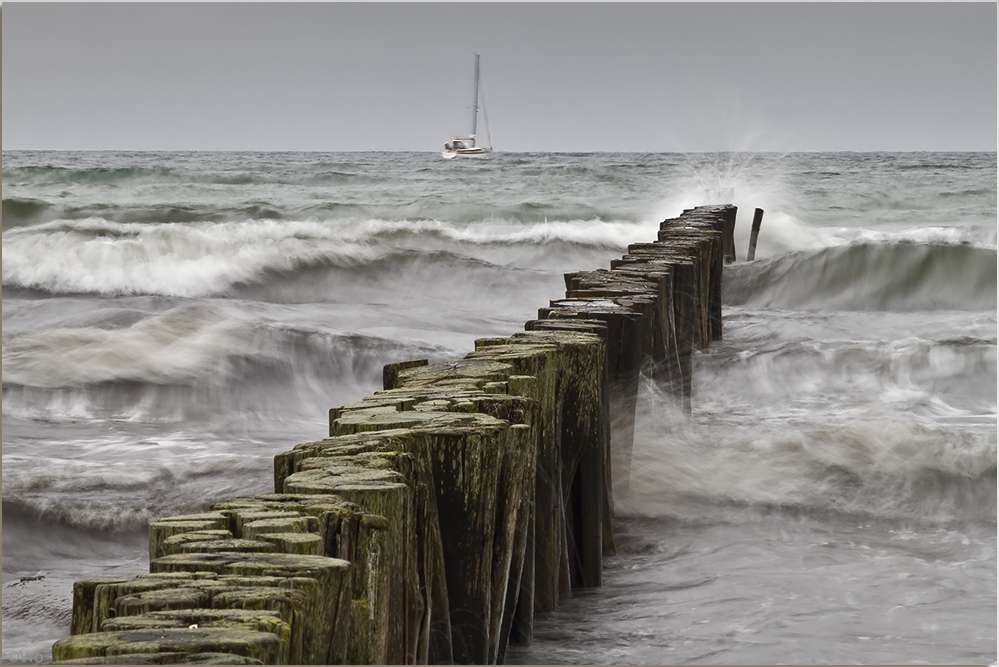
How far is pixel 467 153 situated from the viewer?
1722 inches

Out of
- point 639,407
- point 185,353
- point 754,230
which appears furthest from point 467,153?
point 639,407

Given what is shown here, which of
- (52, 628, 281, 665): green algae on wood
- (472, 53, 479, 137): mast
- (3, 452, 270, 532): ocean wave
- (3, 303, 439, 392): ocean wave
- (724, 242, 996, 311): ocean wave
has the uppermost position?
(472, 53, 479, 137): mast

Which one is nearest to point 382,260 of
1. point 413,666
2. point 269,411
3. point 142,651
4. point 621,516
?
point 269,411

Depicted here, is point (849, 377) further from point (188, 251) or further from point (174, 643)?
point (188, 251)

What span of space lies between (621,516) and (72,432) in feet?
12.7

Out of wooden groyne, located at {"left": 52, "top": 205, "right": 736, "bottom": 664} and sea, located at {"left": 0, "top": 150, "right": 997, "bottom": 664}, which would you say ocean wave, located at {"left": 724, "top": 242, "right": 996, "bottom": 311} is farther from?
wooden groyne, located at {"left": 52, "top": 205, "right": 736, "bottom": 664}

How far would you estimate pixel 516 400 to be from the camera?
3.49 metres

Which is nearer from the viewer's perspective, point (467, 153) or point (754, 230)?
point (754, 230)

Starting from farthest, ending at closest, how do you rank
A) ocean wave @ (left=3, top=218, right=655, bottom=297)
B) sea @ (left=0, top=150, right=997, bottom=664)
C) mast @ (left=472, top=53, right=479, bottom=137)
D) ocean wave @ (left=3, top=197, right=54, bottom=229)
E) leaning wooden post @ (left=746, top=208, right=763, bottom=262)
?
mast @ (left=472, top=53, right=479, bottom=137) < ocean wave @ (left=3, top=197, right=54, bottom=229) < ocean wave @ (left=3, top=218, right=655, bottom=297) < leaning wooden post @ (left=746, top=208, right=763, bottom=262) < sea @ (left=0, top=150, right=997, bottom=664)

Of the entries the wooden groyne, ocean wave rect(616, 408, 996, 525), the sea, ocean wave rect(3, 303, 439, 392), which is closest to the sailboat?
the sea

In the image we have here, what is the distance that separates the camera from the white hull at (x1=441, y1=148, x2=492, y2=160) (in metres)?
43.1

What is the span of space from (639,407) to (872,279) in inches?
403

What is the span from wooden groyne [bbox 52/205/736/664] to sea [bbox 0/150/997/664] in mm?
472

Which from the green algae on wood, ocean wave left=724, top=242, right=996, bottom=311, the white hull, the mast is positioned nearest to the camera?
the green algae on wood
